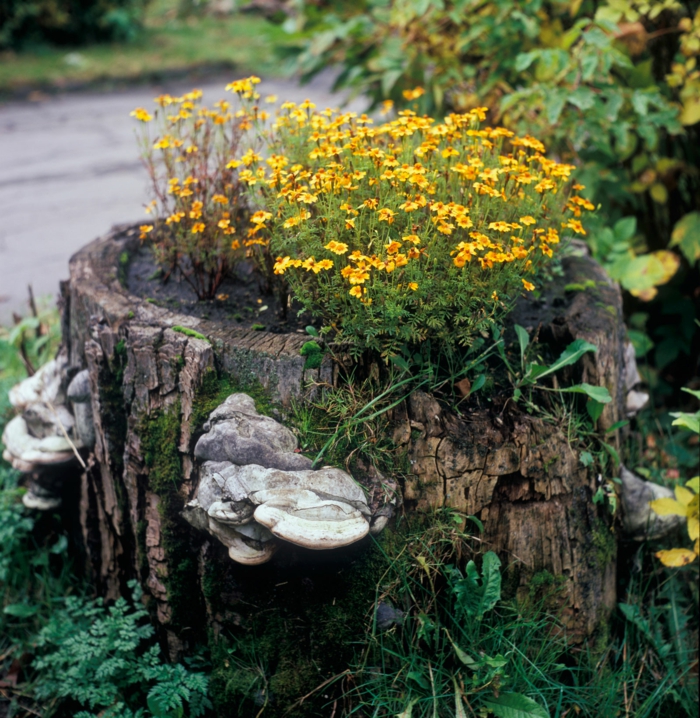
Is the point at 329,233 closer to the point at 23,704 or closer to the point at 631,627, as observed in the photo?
the point at 631,627

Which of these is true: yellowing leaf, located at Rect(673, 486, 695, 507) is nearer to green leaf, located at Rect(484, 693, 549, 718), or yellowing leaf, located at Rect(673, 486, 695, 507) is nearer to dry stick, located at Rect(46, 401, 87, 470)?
green leaf, located at Rect(484, 693, 549, 718)

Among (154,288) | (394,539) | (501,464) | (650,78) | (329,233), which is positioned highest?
(650,78)

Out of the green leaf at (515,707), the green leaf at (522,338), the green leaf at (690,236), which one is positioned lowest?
the green leaf at (515,707)

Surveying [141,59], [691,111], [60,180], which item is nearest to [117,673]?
[691,111]

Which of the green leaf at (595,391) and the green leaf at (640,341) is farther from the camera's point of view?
the green leaf at (640,341)

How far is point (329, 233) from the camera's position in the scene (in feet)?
7.50

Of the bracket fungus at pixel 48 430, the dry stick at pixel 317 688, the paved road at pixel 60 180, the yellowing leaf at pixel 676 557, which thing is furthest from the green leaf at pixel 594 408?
the paved road at pixel 60 180

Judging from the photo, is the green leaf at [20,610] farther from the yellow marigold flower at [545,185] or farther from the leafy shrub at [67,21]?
the leafy shrub at [67,21]

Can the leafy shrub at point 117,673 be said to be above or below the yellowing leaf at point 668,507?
below

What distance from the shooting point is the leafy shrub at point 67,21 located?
11617 millimetres

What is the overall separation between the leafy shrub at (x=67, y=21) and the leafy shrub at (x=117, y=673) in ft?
38.2

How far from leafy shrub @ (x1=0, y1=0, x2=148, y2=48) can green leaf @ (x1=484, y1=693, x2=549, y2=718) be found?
41.1ft

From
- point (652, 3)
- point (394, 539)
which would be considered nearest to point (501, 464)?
point (394, 539)

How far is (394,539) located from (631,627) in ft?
3.59
